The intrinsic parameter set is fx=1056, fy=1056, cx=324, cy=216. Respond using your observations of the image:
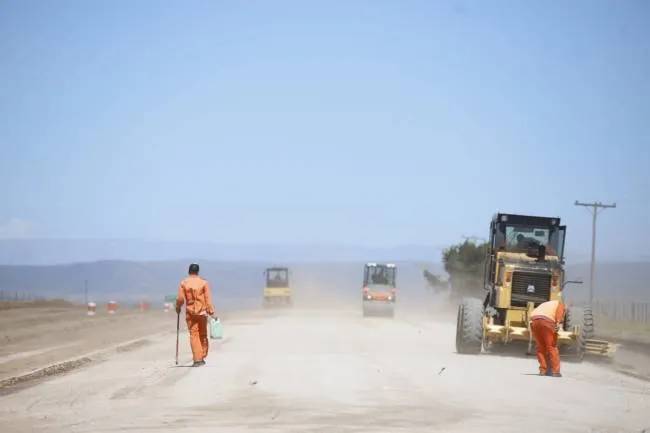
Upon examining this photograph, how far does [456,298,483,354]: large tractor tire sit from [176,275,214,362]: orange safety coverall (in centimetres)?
748

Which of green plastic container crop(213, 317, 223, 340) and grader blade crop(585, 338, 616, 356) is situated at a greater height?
green plastic container crop(213, 317, 223, 340)

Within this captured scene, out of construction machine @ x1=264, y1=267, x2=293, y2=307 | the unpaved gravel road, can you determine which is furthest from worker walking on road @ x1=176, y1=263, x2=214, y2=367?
construction machine @ x1=264, y1=267, x2=293, y2=307

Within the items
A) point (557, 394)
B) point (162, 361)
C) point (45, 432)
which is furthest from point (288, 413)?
point (162, 361)

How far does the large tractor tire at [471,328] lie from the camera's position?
24719 millimetres

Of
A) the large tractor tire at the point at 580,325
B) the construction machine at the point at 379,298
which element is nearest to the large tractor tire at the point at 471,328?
the large tractor tire at the point at 580,325

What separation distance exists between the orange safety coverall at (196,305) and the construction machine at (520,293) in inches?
298

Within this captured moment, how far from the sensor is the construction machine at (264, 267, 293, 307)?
80875 mm

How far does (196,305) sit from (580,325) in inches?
384

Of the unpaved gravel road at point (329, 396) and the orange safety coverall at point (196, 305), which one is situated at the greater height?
the orange safety coverall at point (196, 305)

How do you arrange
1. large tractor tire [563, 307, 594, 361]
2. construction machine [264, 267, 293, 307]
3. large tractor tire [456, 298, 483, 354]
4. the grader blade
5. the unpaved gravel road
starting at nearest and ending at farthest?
the unpaved gravel road → large tractor tire [563, 307, 594, 361] → large tractor tire [456, 298, 483, 354] → the grader blade → construction machine [264, 267, 293, 307]

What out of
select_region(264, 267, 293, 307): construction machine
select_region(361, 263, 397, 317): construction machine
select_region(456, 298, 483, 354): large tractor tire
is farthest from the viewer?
select_region(264, 267, 293, 307): construction machine

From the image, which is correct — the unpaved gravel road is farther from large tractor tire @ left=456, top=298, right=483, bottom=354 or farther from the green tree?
the green tree

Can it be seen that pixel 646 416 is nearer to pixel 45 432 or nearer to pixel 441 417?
pixel 441 417

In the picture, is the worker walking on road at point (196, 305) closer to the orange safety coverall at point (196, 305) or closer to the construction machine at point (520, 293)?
the orange safety coverall at point (196, 305)
